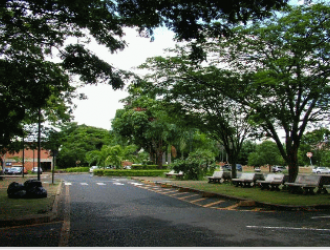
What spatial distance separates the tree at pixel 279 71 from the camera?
524 inches

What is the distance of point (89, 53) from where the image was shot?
889cm

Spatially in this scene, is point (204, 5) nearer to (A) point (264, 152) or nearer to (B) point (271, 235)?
(B) point (271, 235)

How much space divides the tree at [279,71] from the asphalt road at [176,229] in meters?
5.71

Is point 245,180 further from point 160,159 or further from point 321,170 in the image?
point 321,170

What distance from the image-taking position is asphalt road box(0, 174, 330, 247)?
6.32 metres

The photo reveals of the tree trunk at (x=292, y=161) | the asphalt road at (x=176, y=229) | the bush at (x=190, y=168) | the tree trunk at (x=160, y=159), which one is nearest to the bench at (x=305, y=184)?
the tree trunk at (x=292, y=161)

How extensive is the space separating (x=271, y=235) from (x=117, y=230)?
10.8 ft

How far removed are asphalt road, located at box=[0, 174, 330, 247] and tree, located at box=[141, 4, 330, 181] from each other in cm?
571

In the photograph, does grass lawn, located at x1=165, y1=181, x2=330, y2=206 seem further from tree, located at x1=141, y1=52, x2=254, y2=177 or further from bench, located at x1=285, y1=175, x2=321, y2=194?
tree, located at x1=141, y1=52, x2=254, y2=177

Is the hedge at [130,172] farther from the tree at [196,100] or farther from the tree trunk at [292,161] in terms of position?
the tree trunk at [292,161]

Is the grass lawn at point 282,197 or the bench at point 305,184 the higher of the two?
the bench at point 305,184

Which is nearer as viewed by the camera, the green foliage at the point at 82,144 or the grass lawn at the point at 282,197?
the grass lawn at the point at 282,197

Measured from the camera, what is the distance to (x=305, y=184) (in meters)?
15.3

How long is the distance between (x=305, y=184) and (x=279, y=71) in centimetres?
529
